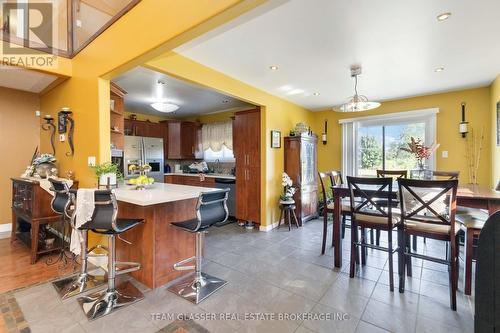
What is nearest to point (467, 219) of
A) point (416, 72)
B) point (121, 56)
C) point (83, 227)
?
point (416, 72)

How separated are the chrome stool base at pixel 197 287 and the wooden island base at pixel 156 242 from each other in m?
0.16

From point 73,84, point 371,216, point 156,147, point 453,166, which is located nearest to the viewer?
point 371,216

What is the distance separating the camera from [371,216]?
→ 243 cm

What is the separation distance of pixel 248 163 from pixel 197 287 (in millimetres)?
2542

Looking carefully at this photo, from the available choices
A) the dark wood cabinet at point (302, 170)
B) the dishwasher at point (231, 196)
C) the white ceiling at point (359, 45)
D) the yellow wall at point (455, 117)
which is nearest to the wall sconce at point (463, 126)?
the yellow wall at point (455, 117)

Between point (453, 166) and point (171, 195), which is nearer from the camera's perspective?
point (171, 195)

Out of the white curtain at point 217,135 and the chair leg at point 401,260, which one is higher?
the white curtain at point 217,135

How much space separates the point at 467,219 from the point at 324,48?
7.56 feet

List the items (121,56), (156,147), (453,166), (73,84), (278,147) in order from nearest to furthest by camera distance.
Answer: (121,56), (73,84), (453,166), (278,147), (156,147)

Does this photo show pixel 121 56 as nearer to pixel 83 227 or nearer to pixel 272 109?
pixel 83 227

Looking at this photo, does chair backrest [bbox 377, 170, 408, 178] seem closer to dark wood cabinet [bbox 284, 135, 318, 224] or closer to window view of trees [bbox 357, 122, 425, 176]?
window view of trees [bbox 357, 122, 425, 176]

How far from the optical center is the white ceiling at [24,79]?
2.93 meters

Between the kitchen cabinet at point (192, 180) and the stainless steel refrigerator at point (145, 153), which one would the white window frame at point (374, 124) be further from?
the stainless steel refrigerator at point (145, 153)

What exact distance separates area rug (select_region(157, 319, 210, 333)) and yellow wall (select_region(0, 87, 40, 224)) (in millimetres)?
3835
